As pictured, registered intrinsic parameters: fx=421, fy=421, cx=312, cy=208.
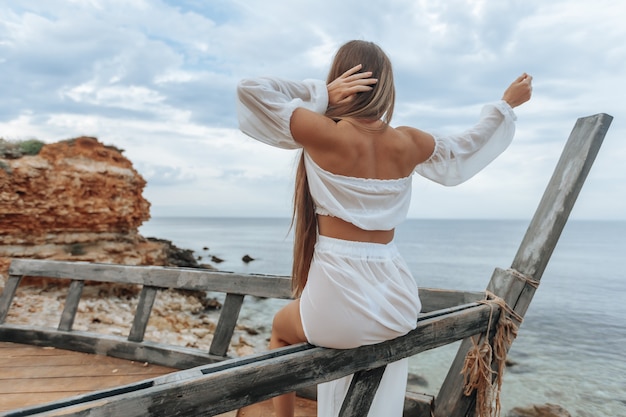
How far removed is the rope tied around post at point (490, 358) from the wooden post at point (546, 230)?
4cm

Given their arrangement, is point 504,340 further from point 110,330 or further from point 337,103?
point 110,330

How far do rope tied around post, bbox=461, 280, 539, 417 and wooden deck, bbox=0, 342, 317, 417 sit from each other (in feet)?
3.16

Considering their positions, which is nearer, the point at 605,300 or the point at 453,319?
the point at 453,319

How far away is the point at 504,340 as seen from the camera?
83.4 inches

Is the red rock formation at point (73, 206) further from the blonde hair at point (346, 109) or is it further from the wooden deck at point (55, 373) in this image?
the blonde hair at point (346, 109)

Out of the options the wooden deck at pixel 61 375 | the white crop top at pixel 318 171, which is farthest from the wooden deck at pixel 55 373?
the white crop top at pixel 318 171

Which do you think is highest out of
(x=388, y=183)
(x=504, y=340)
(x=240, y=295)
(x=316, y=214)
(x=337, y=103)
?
(x=337, y=103)

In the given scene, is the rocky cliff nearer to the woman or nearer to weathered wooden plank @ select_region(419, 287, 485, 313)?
weathered wooden plank @ select_region(419, 287, 485, 313)

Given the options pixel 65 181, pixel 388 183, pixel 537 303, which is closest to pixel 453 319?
pixel 388 183

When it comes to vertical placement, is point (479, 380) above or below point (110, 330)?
above

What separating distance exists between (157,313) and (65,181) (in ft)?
13.3

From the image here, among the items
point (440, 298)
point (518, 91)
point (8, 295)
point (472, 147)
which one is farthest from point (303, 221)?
point (8, 295)

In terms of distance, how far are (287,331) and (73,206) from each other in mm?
10795

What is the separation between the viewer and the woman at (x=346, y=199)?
154 centimetres
